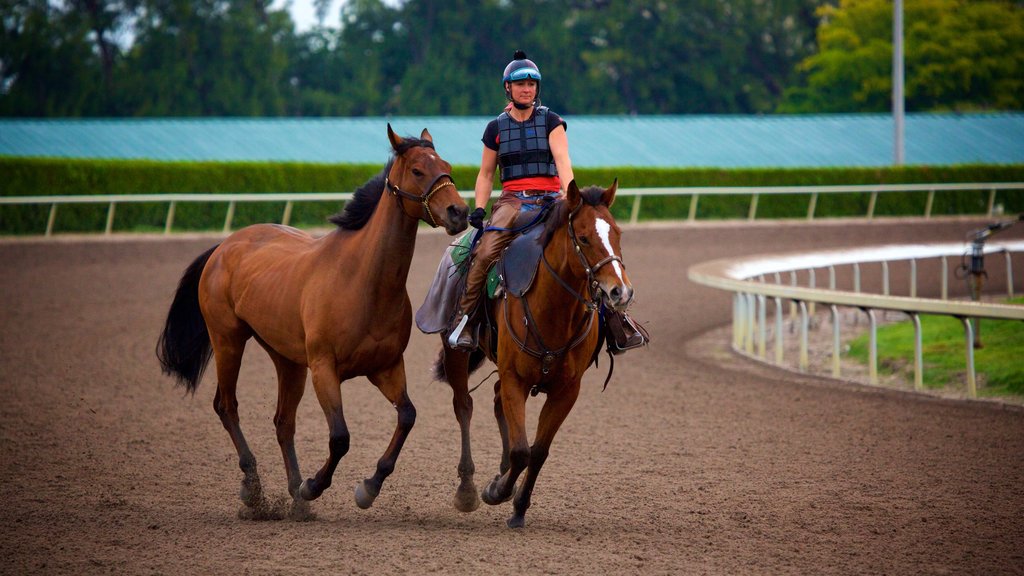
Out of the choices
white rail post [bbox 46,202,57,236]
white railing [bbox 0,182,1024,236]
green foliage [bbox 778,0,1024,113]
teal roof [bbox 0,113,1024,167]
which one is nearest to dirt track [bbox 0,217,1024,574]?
white rail post [bbox 46,202,57,236]

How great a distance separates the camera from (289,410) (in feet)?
21.6

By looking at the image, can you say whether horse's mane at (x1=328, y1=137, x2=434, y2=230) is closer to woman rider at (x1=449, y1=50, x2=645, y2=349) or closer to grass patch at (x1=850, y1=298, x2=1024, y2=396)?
woman rider at (x1=449, y1=50, x2=645, y2=349)

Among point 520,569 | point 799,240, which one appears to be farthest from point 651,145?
point 520,569

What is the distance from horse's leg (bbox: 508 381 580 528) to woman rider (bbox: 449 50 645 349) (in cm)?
54

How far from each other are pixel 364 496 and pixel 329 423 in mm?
398

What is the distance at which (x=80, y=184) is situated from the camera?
72.6 feet

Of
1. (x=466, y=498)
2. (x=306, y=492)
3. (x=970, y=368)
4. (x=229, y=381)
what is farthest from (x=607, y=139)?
(x=306, y=492)

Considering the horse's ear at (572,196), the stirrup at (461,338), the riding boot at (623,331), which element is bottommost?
the stirrup at (461,338)

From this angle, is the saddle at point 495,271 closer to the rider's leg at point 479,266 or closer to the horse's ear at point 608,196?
the rider's leg at point 479,266

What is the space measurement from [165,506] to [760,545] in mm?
3031

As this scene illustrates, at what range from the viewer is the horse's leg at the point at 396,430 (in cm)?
586

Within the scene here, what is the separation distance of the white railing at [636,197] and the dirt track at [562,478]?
794cm

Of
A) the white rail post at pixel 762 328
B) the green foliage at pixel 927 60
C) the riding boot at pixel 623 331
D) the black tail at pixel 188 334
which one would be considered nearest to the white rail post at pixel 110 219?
the white rail post at pixel 762 328

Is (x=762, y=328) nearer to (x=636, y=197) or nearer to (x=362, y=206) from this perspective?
(x=362, y=206)
